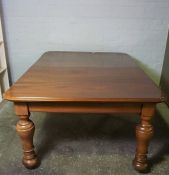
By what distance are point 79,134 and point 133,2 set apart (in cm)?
142

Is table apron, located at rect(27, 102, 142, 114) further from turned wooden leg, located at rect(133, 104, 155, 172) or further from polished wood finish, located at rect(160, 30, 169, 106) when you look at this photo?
polished wood finish, located at rect(160, 30, 169, 106)

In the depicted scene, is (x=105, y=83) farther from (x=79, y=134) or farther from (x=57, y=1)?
(x=57, y=1)

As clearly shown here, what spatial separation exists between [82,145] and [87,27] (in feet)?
4.13

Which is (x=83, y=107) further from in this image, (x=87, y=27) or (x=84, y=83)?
(x=87, y=27)

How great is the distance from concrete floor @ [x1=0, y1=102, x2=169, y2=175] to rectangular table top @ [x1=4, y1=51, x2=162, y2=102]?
0.54m

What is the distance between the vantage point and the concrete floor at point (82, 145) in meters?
1.46

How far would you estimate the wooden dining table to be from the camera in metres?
1.22

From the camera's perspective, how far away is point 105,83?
142 centimetres

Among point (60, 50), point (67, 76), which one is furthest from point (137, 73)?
point (60, 50)

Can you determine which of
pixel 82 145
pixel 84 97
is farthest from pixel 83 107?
pixel 82 145

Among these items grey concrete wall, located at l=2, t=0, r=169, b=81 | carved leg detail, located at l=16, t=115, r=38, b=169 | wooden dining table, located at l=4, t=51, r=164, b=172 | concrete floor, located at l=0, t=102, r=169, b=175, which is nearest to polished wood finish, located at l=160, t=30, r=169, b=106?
grey concrete wall, located at l=2, t=0, r=169, b=81

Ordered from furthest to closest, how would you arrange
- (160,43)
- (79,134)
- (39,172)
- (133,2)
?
(160,43) < (133,2) < (79,134) < (39,172)

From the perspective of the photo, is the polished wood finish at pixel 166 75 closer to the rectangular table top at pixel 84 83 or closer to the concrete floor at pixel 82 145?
the concrete floor at pixel 82 145

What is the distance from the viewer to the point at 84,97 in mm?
1222
